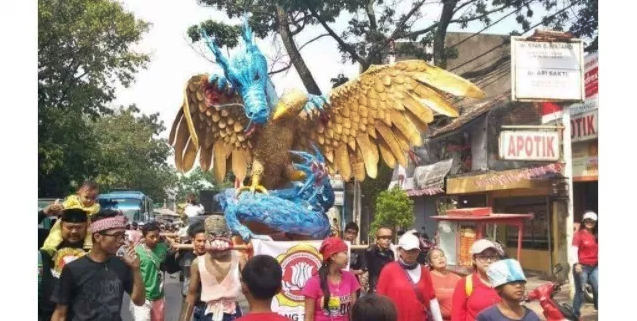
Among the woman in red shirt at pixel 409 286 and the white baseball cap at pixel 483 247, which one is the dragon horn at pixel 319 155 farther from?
the white baseball cap at pixel 483 247

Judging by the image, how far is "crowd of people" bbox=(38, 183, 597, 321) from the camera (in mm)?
3486

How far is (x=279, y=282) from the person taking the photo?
122 inches

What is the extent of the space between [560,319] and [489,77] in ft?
63.9

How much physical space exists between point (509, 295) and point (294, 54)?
46.8 feet

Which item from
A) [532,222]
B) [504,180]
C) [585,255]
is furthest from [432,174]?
[585,255]

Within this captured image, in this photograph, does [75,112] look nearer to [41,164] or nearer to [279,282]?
[41,164]

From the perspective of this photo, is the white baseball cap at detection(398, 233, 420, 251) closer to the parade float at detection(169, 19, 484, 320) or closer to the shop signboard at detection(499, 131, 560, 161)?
the parade float at detection(169, 19, 484, 320)

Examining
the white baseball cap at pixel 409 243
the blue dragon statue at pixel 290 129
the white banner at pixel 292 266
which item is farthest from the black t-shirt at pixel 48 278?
the blue dragon statue at pixel 290 129

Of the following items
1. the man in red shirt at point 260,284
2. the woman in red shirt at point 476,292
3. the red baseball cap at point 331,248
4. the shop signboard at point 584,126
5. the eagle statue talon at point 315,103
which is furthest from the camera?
the shop signboard at point 584,126

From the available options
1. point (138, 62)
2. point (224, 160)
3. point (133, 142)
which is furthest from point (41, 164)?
point (133, 142)

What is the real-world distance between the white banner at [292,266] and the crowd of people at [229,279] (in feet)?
1.46

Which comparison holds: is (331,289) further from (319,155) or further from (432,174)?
(432,174)

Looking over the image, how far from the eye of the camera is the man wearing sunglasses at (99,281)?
385 centimetres

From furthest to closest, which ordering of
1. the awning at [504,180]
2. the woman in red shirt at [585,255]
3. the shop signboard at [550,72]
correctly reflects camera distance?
1. the awning at [504,180]
2. the shop signboard at [550,72]
3. the woman in red shirt at [585,255]
